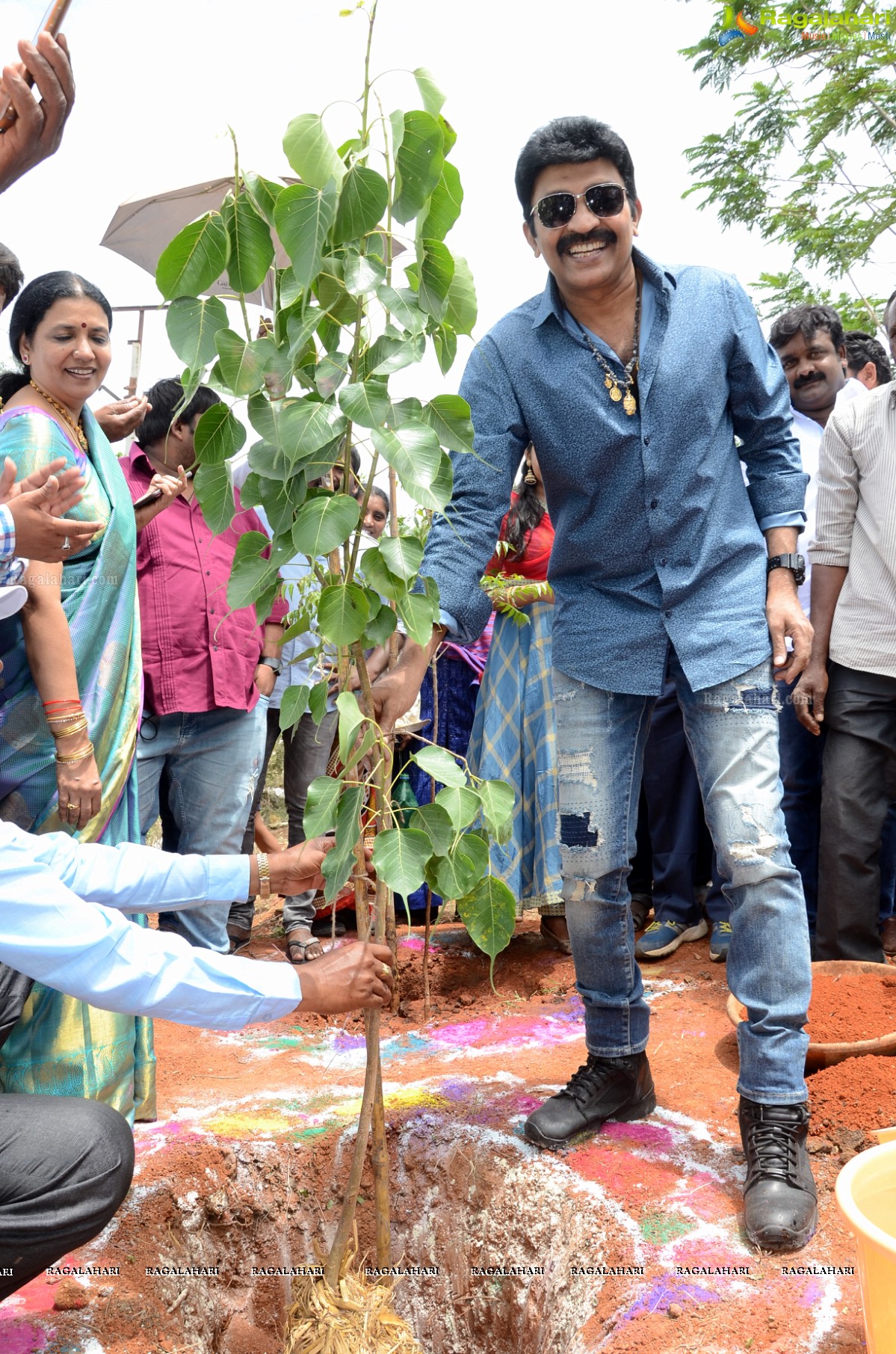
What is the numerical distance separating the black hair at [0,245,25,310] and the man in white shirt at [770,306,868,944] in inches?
107

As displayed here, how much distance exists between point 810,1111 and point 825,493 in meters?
1.93

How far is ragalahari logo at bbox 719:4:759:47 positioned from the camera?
35.2 feet

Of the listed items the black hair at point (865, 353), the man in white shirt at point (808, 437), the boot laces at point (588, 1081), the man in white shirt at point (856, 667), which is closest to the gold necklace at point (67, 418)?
the boot laces at point (588, 1081)

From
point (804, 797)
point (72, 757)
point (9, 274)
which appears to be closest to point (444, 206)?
point (72, 757)

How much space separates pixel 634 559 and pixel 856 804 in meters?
1.50

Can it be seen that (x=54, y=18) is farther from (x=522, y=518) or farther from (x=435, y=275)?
(x=522, y=518)

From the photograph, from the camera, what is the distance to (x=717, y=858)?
227 centimetres

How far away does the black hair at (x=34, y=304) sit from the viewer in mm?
2826

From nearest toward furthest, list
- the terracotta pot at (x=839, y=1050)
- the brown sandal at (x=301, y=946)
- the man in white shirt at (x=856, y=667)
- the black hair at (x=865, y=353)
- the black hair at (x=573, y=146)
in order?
the black hair at (x=573, y=146) < the terracotta pot at (x=839, y=1050) < the man in white shirt at (x=856, y=667) < the brown sandal at (x=301, y=946) < the black hair at (x=865, y=353)

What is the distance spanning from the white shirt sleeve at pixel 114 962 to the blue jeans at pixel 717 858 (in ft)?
2.87

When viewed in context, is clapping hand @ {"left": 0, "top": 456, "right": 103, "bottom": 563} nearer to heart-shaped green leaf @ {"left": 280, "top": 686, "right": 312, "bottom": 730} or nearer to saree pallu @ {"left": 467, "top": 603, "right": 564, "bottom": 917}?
heart-shaped green leaf @ {"left": 280, "top": 686, "right": 312, "bottom": 730}

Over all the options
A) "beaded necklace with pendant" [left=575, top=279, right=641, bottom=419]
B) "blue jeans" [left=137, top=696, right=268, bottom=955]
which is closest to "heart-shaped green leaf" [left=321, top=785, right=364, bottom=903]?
"beaded necklace with pendant" [left=575, top=279, right=641, bottom=419]

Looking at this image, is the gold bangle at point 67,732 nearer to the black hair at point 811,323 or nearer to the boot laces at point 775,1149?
the boot laces at point 775,1149

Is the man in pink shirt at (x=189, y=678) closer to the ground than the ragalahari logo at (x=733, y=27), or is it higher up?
closer to the ground
